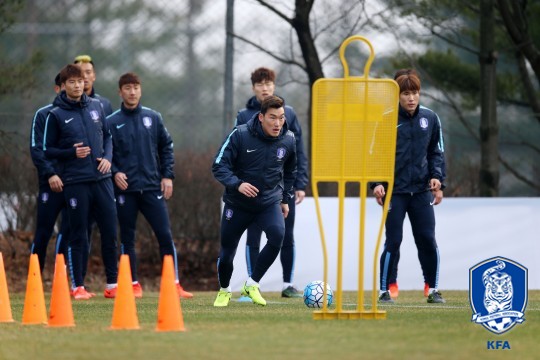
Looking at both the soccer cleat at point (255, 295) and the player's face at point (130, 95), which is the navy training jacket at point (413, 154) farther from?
the player's face at point (130, 95)

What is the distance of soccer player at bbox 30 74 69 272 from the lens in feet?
42.9

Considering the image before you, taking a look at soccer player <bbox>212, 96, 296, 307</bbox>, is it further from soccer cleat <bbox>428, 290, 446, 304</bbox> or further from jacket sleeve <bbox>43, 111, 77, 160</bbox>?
jacket sleeve <bbox>43, 111, 77, 160</bbox>

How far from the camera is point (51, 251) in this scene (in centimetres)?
1892

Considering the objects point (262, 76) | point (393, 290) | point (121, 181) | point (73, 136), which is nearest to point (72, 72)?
point (73, 136)

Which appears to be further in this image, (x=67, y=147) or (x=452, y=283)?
(x=452, y=283)

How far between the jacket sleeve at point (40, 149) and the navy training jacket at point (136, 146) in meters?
0.78

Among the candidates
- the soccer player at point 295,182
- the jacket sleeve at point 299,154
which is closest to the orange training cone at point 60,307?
the soccer player at point 295,182

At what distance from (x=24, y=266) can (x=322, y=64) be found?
536 cm

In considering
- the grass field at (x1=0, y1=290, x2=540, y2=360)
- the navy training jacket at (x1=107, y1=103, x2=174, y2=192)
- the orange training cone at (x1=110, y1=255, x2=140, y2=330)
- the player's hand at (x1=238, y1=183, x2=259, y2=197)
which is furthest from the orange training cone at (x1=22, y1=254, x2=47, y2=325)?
the navy training jacket at (x1=107, y1=103, x2=174, y2=192)

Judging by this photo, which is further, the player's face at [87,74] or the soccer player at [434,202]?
the player's face at [87,74]

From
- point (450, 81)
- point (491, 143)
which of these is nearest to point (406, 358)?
point (491, 143)

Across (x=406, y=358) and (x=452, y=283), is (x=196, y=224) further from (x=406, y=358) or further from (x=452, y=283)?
(x=406, y=358)

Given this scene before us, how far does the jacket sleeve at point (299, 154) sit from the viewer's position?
44.4 ft

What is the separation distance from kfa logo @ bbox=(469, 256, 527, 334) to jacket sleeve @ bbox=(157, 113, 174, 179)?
5748 millimetres
